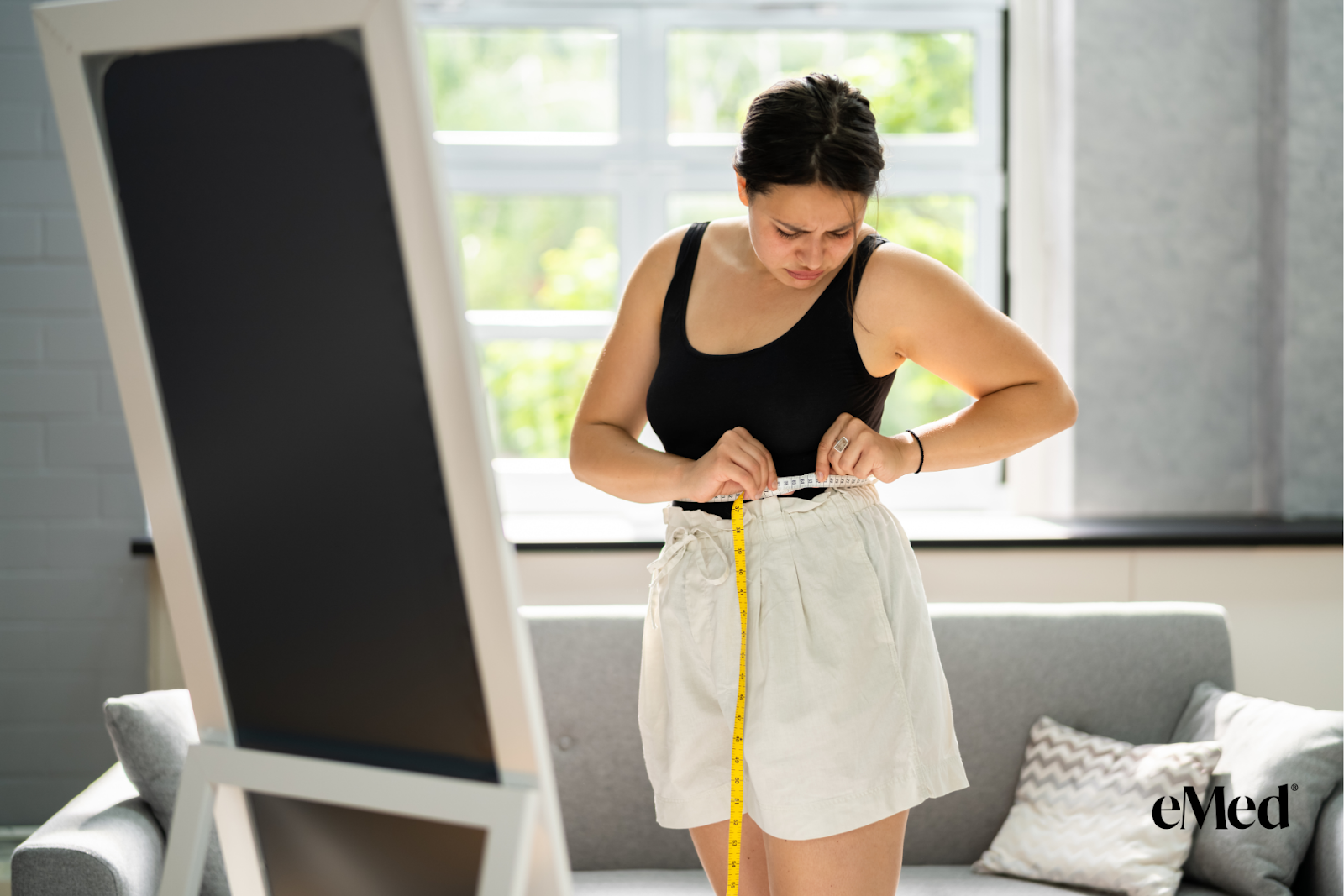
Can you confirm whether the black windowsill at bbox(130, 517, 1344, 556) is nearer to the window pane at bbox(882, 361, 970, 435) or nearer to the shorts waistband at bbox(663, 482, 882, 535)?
the window pane at bbox(882, 361, 970, 435)

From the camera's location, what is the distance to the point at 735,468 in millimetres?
1328

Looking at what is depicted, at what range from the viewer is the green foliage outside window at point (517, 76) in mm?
3270

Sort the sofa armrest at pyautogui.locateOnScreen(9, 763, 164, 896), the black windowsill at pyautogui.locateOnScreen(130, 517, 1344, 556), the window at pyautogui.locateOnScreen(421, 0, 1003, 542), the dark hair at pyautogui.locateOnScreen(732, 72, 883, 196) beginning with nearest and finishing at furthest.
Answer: the dark hair at pyautogui.locateOnScreen(732, 72, 883, 196) < the sofa armrest at pyautogui.locateOnScreen(9, 763, 164, 896) < the black windowsill at pyautogui.locateOnScreen(130, 517, 1344, 556) < the window at pyautogui.locateOnScreen(421, 0, 1003, 542)

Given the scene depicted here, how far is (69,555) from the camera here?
2.72 meters

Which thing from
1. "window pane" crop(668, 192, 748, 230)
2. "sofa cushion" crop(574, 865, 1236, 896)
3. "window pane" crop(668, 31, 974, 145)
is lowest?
"sofa cushion" crop(574, 865, 1236, 896)

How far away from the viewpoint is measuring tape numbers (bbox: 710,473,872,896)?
1.34m

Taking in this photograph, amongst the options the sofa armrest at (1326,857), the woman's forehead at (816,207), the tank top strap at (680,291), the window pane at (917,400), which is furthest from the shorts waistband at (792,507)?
the window pane at (917,400)

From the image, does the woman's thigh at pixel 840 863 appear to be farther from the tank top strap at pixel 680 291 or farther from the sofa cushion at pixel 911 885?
the sofa cushion at pixel 911 885

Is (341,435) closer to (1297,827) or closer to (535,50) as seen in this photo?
(1297,827)

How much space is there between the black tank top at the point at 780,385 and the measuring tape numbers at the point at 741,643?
0.06 ft

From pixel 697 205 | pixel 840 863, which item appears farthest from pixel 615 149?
pixel 840 863

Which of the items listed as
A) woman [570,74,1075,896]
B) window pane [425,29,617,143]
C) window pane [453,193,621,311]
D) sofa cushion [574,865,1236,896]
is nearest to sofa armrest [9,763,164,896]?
sofa cushion [574,865,1236,896]

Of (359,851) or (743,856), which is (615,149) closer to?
(743,856)

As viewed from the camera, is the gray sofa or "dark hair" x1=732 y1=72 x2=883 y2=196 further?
the gray sofa
